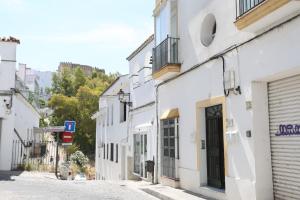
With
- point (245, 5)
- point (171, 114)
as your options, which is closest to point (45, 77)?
point (171, 114)

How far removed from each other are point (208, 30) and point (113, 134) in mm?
15420

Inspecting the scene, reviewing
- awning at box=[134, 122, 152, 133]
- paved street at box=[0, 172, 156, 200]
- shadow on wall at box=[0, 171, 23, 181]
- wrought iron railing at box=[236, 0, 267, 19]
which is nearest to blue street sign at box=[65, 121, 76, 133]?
awning at box=[134, 122, 152, 133]

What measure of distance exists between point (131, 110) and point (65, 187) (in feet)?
25.7

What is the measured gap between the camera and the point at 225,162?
11.0 meters

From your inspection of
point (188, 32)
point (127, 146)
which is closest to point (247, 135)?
point (188, 32)

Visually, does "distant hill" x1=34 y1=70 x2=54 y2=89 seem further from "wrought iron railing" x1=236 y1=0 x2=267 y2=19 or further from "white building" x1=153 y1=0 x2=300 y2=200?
"wrought iron railing" x1=236 y1=0 x2=267 y2=19

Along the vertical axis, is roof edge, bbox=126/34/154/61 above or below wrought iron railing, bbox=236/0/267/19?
above

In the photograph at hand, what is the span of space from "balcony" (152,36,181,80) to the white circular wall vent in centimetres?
176

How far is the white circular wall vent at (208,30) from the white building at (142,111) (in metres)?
5.27

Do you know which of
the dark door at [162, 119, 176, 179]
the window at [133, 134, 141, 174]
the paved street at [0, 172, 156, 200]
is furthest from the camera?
the window at [133, 134, 141, 174]

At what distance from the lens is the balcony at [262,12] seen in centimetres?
804

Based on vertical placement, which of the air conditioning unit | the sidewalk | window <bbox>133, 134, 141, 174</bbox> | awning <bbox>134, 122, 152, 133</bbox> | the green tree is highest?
the green tree

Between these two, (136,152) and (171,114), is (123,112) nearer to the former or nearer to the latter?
(136,152)

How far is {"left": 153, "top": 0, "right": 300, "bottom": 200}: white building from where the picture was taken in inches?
348
